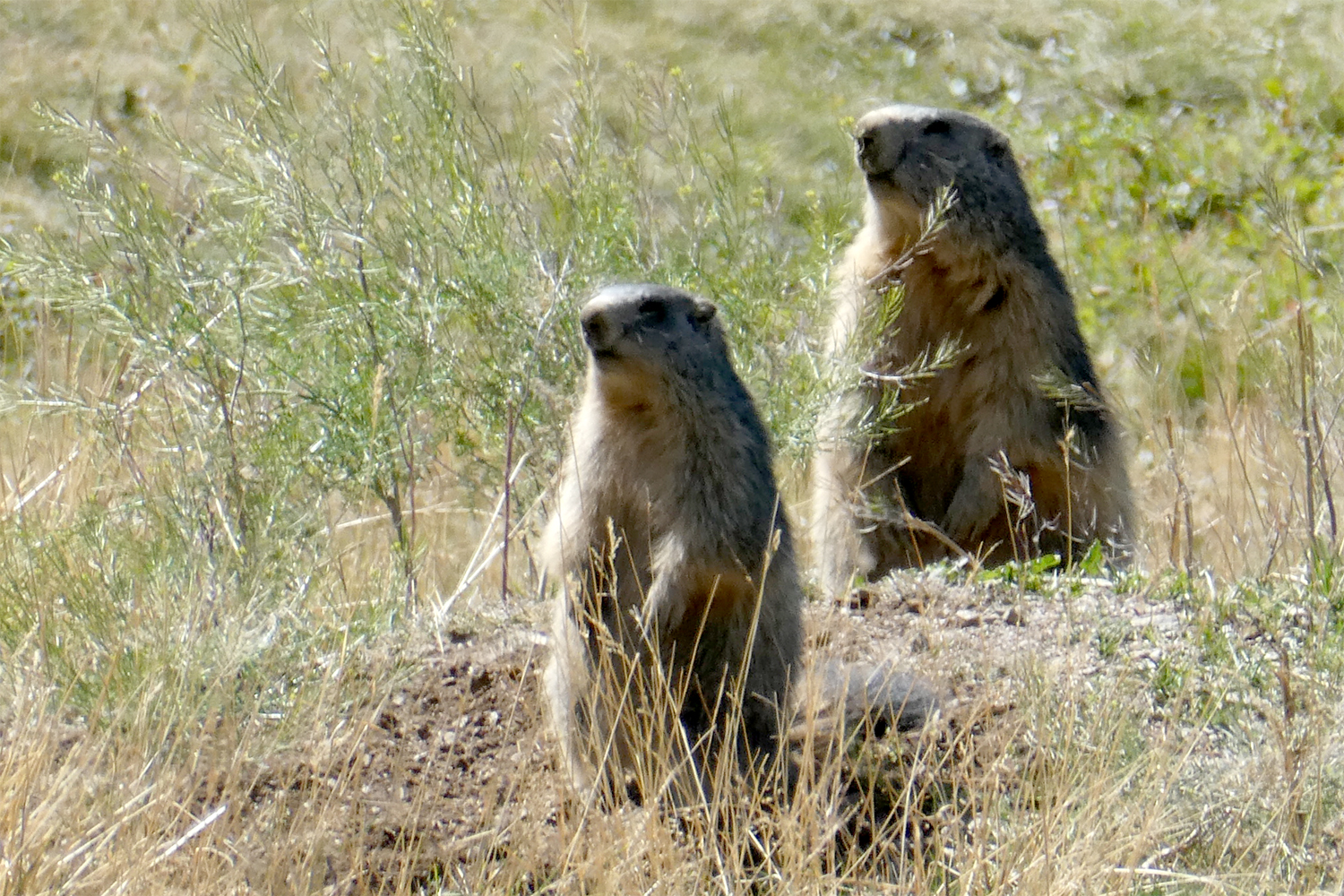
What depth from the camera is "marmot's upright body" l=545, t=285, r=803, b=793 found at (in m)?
4.71

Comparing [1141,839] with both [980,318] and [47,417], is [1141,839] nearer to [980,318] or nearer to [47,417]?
[980,318]

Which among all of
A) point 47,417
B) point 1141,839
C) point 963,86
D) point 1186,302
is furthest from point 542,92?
point 1141,839

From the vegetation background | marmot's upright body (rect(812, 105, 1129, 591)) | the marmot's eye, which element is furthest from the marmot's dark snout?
marmot's upright body (rect(812, 105, 1129, 591))

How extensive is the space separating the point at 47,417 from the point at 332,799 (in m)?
5.03

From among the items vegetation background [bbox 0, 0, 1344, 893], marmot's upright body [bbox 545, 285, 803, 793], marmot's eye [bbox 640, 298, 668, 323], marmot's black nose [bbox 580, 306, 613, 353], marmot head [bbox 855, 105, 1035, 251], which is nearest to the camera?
vegetation background [bbox 0, 0, 1344, 893]

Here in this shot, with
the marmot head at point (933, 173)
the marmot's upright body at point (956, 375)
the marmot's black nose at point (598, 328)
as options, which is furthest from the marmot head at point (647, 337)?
the marmot head at point (933, 173)

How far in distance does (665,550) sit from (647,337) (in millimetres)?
633

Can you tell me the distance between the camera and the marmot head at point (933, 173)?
661 cm

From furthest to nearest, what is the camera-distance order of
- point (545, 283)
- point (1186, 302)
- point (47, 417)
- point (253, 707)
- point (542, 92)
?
point (542, 92), point (1186, 302), point (47, 417), point (545, 283), point (253, 707)

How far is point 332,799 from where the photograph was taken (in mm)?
4051

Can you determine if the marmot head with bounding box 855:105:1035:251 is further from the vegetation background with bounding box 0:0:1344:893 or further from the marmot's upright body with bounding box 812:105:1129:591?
the vegetation background with bounding box 0:0:1344:893

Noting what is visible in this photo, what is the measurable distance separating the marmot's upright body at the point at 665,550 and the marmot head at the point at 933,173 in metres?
1.88

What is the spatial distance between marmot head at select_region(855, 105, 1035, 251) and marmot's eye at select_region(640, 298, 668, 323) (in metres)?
1.90

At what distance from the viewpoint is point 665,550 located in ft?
15.5
